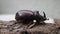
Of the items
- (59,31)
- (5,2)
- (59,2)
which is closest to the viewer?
(59,31)

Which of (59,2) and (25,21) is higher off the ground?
(59,2)

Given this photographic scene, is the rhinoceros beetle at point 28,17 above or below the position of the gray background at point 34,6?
below

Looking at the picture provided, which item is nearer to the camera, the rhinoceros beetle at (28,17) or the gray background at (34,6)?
the rhinoceros beetle at (28,17)

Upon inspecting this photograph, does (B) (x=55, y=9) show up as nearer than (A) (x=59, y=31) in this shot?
No

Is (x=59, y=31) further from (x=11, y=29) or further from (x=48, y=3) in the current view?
(x=48, y=3)

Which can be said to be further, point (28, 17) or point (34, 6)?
point (34, 6)

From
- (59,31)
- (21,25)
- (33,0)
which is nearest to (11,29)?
(21,25)

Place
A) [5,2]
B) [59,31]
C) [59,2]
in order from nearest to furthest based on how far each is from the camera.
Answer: [59,31] < [59,2] < [5,2]

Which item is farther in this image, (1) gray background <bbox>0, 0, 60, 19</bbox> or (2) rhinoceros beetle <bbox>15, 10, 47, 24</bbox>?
(1) gray background <bbox>0, 0, 60, 19</bbox>
